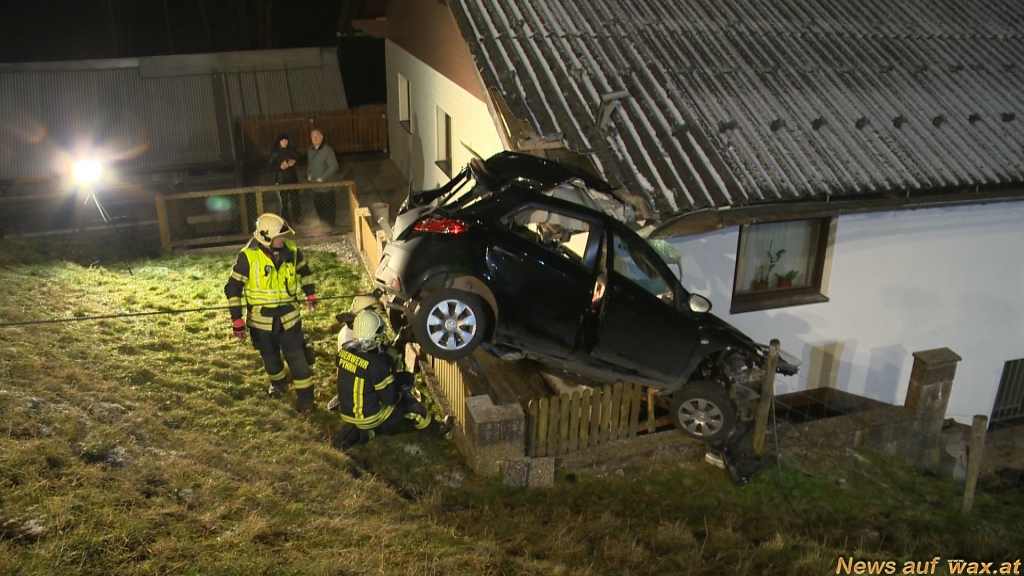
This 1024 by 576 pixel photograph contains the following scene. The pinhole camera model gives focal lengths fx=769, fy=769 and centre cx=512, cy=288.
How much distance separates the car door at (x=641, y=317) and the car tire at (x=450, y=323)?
1070 millimetres

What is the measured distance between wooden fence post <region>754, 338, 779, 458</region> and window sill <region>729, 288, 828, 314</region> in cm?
181

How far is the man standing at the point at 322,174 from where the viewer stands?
40.4 ft

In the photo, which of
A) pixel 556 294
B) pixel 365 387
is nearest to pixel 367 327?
pixel 365 387

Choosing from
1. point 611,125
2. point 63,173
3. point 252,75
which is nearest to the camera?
→ point 611,125

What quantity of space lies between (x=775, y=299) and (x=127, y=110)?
618 inches

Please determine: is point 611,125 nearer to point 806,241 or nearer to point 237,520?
point 806,241

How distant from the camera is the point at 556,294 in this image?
643cm

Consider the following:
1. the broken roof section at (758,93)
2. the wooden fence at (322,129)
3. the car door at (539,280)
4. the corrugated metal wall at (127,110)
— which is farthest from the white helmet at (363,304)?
the corrugated metal wall at (127,110)

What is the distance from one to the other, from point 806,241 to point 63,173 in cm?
1521

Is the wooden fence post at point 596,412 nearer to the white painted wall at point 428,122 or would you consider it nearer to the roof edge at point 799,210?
the roof edge at point 799,210

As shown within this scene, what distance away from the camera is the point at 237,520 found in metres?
5.07

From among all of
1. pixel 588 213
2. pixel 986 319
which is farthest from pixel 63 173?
pixel 986 319

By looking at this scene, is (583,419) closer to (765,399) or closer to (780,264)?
(765,399)

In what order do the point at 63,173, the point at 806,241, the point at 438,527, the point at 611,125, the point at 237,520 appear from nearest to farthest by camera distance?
1. the point at 237,520
2. the point at 438,527
3. the point at 611,125
4. the point at 806,241
5. the point at 63,173
